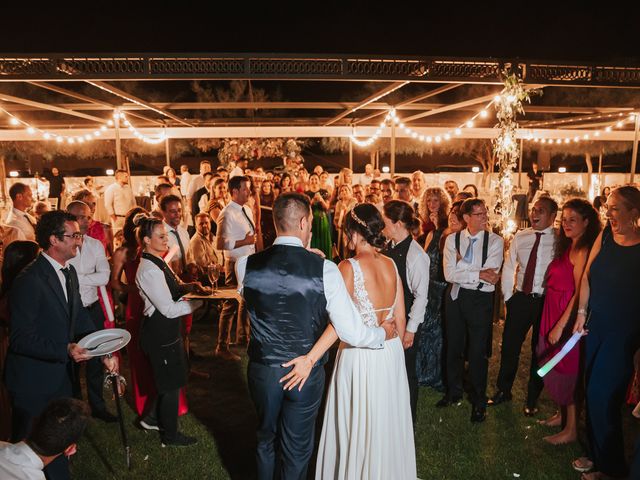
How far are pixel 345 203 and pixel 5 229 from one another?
5.63 meters

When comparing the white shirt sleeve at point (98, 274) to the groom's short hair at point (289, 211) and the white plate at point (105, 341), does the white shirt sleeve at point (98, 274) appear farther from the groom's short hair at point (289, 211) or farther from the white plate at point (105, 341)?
the groom's short hair at point (289, 211)

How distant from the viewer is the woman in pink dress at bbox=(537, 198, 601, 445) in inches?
149

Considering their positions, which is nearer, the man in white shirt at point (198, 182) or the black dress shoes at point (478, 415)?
the black dress shoes at point (478, 415)

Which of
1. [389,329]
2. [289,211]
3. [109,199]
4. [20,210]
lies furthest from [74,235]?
[109,199]

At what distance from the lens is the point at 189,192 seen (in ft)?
34.4

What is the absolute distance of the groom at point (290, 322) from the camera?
8.09ft

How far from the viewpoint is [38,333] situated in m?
2.74

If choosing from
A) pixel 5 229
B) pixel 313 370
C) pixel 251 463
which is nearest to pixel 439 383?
pixel 251 463

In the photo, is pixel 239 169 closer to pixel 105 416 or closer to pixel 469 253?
pixel 105 416

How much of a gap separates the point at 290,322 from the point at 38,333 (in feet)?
5.12

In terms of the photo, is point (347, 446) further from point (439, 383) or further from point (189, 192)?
point (189, 192)

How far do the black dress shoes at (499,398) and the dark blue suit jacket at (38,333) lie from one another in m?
3.71

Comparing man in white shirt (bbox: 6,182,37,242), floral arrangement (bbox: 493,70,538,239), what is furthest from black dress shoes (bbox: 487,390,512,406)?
man in white shirt (bbox: 6,182,37,242)

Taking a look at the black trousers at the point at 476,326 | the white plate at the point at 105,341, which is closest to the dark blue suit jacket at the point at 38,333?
the white plate at the point at 105,341
